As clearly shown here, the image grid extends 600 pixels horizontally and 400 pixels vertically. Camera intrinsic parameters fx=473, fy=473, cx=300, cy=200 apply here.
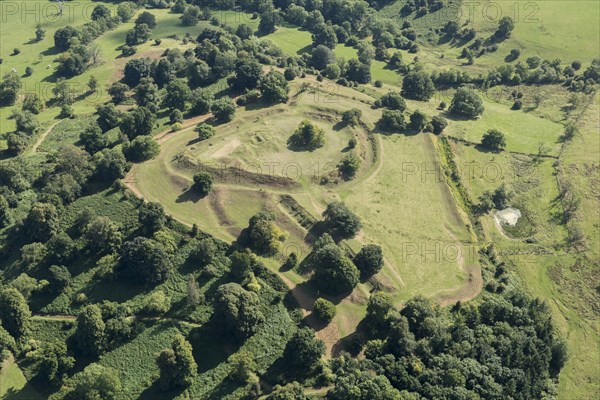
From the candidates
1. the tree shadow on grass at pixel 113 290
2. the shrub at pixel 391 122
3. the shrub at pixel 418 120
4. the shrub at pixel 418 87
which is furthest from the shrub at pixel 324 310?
the shrub at pixel 418 87

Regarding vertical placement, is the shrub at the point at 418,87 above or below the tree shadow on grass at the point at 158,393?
above

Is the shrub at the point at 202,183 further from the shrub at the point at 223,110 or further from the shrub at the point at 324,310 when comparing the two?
the shrub at the point at 324,310

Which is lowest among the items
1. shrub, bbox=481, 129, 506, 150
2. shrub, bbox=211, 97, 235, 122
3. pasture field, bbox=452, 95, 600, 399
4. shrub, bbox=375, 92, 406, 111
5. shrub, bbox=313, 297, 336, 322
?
pasture field, bbox=452, 95, 600, 399

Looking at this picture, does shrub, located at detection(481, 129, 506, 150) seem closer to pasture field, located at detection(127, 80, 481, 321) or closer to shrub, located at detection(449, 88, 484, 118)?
shrub, located at detection(449, 88, 484, 118)

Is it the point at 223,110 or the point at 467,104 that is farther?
the point at 467,104

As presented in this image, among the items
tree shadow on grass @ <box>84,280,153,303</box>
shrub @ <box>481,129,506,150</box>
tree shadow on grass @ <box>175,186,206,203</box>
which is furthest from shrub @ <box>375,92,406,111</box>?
tree shadow on grass @ <box>84,280,153,303</box>

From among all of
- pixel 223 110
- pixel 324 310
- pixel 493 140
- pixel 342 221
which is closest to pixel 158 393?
pixel 324 310

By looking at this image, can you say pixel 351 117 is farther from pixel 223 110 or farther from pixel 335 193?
pixel 223 110

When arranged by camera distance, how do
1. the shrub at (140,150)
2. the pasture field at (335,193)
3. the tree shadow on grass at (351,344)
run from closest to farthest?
the tree shadow on grass at (351,344), the pasture field at (335,193), the shrub at (140,150)

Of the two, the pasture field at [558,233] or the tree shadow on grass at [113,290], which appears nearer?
the tree shadow on grass at [113,290]
